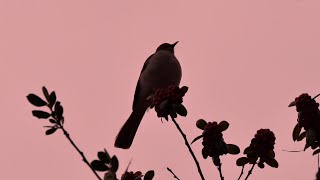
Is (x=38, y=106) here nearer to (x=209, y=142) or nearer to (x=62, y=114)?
(x=62, y=114)

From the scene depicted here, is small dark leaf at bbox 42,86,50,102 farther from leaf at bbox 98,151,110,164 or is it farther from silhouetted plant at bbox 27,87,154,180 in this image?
leaf at bbox 98,151,110,164

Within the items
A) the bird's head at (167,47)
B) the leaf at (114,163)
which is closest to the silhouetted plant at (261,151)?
the leaf at (114,163)

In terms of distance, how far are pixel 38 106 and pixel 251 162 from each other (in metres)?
1.72

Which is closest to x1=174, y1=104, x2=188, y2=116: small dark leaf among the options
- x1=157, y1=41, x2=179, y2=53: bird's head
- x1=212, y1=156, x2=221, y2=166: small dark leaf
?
x1=212, y1=156, x2=221, y2=166: small dark leaf

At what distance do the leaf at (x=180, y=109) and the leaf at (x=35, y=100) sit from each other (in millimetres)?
1488

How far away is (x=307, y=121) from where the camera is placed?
3471 mm

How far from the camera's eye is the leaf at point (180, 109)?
396cm

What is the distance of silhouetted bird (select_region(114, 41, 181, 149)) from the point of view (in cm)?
704

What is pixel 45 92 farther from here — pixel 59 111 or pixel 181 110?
pixel 181 110

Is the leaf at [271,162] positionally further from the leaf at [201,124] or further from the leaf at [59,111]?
the leaf at [59,111]

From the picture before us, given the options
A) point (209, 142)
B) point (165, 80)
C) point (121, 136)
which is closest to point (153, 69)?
point (165, 80)

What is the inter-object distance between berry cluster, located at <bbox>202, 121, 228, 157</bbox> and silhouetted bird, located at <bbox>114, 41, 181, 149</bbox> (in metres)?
3.24

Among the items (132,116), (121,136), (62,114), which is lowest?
(62,114)

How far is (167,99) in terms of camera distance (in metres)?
4.05
